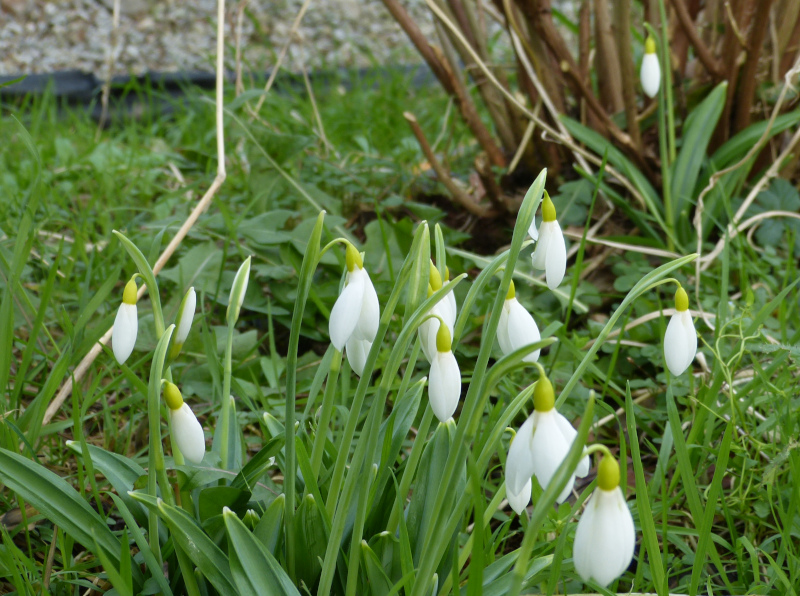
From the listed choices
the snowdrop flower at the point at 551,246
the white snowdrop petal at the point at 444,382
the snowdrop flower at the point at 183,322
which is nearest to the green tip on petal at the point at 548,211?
the snowdrop flower at the point at 551,246

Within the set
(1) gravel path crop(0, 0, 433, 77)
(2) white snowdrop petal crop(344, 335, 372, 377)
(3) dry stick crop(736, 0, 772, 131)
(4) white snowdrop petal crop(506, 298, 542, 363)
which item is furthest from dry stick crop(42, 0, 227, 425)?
(1) gravel path crop(0, 0, 433, 77)

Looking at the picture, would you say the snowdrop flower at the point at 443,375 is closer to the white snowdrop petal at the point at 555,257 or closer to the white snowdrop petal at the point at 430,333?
the white snowdrop petal at the point at 430,333

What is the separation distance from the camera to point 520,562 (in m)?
0.72

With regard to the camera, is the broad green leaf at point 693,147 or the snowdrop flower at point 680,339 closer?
the snowdrop flower at point 680,339

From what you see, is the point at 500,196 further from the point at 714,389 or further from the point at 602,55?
the point at 714,389

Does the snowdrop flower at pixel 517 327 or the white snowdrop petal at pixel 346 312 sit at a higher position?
the white snowdrop petal at pixel 346 312

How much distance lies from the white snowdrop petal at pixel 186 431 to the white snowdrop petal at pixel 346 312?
0.19 m

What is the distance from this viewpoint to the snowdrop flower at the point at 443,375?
0.74 m

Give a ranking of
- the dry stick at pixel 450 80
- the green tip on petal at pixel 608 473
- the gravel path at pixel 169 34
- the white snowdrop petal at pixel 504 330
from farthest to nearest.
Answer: the gravel path at pixel 169 34 → the dry stick at pixel 450 80 → the white snowdrop petal at pixel 504 330 → the green tip on petal at pixel 608 473

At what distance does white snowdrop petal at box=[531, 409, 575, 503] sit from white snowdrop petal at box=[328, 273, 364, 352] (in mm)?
211

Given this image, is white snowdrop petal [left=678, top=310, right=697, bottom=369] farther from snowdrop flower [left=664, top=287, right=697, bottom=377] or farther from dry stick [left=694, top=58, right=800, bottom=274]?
dry stick [left=694, top=58, right=800, bottom=274]

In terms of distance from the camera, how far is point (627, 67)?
2.32 m

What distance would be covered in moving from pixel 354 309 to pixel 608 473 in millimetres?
298

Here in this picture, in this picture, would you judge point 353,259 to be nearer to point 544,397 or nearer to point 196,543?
point 544,397
